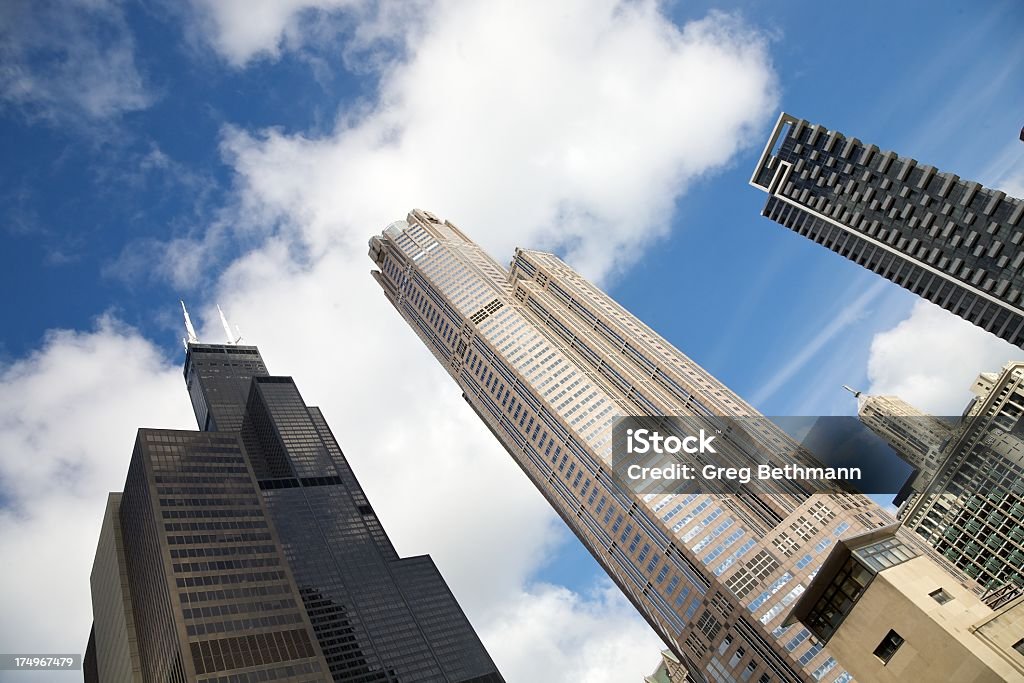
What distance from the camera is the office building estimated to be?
3450 centimetres

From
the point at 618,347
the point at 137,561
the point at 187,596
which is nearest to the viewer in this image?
the point at 187,596

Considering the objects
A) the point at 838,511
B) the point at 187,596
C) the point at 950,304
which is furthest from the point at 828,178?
the point at 187,596

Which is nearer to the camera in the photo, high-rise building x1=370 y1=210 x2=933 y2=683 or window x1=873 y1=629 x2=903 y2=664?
window x1=873 y1=629 x2=903 y2=664

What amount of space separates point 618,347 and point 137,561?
12953 centimetres

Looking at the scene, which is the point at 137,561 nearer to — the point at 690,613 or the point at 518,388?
the point at 518,388

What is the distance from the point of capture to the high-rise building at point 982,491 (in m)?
145

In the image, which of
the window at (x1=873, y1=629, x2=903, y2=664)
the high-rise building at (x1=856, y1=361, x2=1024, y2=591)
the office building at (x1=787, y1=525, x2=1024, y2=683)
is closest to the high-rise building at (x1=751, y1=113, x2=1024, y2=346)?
the high-rise building at (x1=856, y1=361, x2=1024, y2=591)

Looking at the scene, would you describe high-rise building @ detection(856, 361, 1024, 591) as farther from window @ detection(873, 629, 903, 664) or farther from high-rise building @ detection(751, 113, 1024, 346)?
window @ detection(873, 629, 903, 664)

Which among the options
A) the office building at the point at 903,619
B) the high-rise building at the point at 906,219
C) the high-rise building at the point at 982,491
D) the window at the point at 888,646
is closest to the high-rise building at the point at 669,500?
the high-rise building at the point at 982,491

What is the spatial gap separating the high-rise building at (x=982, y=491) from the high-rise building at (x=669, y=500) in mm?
32449

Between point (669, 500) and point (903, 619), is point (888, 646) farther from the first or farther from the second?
point (669, 500)

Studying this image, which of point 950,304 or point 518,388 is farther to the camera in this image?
point 518,388

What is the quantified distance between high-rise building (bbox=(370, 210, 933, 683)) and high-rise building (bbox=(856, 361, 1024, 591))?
106 ft

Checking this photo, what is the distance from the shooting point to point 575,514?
6220 inches
